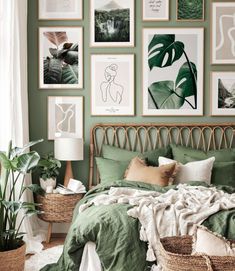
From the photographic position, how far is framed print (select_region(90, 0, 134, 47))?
16.5 feet

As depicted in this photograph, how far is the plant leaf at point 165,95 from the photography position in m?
5.03

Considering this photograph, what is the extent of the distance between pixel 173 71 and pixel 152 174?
1.41m

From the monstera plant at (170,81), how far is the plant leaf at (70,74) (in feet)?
2.80

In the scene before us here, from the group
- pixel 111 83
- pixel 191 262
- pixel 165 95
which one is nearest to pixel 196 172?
pixel 165 95

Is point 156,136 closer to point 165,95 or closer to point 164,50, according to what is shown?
point 165,95

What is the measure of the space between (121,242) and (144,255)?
0.17 m

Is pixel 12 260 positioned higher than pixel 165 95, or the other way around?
pixel 165 95

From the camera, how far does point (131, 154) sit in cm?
480

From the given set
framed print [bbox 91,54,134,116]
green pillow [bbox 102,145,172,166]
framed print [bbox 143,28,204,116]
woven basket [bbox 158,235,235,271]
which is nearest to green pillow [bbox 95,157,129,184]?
green pillow [bbox 102,145,172,166]

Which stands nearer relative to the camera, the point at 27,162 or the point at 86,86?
the point at 27,162

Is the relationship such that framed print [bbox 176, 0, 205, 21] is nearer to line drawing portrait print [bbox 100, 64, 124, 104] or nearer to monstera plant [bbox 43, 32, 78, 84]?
line drawing portrait print [bbox 100, 64, 124, 104]

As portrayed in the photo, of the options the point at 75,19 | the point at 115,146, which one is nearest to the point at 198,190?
the point at 115,146

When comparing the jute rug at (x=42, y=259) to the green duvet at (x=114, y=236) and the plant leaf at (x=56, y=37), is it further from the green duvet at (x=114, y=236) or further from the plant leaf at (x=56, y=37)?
the plant leaf at (x=56, y=37)

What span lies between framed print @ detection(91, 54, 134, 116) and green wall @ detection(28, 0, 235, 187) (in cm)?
7
